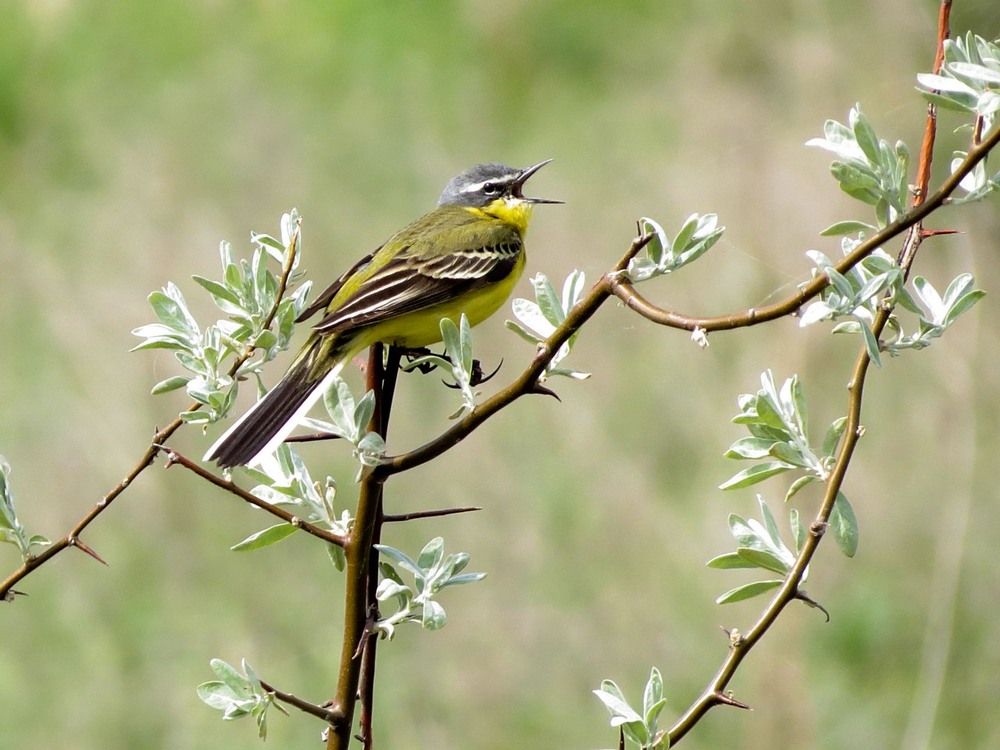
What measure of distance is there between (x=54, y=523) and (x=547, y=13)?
746 cm

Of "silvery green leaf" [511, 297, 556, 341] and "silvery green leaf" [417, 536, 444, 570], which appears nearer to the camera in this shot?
"silvery green leaf" [417, 536, 444, 570]

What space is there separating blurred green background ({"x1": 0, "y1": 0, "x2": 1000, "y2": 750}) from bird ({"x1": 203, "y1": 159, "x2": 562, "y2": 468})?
1.13 m

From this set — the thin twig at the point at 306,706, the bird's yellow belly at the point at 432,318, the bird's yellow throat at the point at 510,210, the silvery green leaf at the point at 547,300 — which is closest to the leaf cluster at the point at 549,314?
the silvery green leaf at the point at 547,300

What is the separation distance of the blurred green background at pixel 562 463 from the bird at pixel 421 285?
44.4 inches

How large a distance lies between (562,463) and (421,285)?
302 cm

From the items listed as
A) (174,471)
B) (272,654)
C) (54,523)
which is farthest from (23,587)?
(272,654)

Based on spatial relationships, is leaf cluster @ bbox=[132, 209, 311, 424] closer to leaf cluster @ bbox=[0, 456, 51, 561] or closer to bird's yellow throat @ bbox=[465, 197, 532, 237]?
leaf cluster @ bbox=[0, 456, 51, 561]

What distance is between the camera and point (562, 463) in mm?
7004

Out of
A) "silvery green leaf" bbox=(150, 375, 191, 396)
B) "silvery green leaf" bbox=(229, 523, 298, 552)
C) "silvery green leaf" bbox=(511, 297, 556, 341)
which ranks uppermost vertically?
"silvery green leaf" bbox=(511, 297, 556, 341)

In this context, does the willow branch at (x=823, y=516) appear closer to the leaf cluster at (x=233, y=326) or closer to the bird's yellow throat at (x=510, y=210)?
the leaf cluster at (x=233, y=326)

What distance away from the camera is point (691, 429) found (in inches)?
278

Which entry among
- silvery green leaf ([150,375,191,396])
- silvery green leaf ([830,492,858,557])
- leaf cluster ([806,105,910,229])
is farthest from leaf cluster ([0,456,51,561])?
leaf cluster ([806,105,910,229])

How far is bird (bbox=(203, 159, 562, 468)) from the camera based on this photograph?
11.3 ft

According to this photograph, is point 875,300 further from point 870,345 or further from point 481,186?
point 481,186
